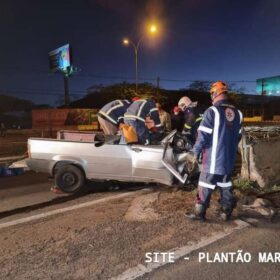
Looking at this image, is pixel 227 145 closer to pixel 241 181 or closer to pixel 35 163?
pixel 241 181

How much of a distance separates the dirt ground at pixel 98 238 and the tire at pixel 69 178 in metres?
1.12

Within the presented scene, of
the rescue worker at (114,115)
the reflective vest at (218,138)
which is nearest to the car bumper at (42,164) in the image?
the rescue worker at (114,115)

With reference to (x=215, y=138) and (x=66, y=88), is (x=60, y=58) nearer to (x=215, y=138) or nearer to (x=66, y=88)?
(x=66, y=88)

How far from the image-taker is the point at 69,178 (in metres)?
6.87

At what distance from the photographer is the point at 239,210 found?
5.48 m

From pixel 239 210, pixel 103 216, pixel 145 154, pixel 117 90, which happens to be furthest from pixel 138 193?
pixel 117 90

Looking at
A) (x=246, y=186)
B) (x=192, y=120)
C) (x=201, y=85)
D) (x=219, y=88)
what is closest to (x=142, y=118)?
(x=192, y=120)

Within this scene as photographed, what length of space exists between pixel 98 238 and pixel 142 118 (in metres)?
3.08

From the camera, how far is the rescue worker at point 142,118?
22.6ft

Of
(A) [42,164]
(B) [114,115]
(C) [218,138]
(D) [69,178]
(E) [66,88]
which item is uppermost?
(E) [66,88]

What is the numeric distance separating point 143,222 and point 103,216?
0.70 m

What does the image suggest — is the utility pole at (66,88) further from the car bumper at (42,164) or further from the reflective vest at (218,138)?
the reflective vest at (218,138)

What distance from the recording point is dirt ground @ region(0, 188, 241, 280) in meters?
3.61

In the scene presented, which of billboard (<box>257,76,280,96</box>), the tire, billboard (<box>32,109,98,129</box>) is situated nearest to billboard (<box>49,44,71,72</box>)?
billboard (<box>32,109,98,129</box>)
